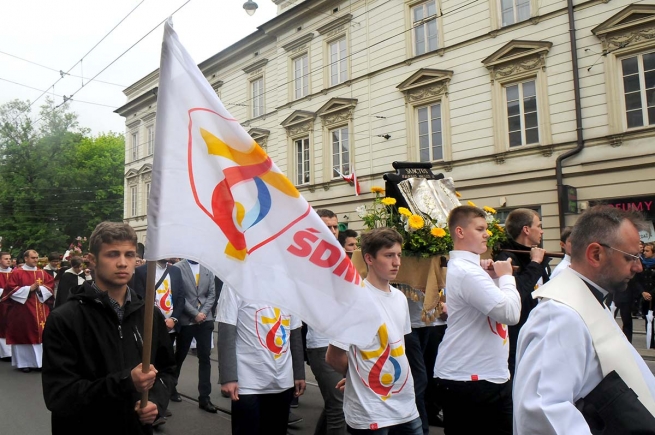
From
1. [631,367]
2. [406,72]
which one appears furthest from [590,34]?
[631,367]

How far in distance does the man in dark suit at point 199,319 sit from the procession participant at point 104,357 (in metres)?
3.88

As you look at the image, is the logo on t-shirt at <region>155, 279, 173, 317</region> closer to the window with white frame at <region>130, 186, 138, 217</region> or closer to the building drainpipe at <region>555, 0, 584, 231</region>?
the building drainpipe at <region>555, 0, 584, 231</region>

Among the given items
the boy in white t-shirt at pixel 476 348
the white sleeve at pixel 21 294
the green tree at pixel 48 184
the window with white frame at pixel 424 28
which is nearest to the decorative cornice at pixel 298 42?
the window with white frame at pixel 424 28

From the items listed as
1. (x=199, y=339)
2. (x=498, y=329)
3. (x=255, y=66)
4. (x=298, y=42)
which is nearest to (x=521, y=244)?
(x=498, y=329)

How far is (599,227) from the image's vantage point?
2162 millimetres

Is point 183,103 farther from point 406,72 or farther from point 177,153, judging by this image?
point 406,72

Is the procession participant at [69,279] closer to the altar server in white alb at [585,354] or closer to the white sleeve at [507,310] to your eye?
the white sleeve at [507,310]

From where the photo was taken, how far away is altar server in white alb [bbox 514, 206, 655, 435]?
5.94 ft

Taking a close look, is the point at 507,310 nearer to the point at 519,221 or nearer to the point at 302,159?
the point at 519,221

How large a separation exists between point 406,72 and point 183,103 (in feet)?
59.9

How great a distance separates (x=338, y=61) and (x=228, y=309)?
19833 mm

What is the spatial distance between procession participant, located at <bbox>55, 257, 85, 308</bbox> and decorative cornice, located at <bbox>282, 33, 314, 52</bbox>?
16747mm

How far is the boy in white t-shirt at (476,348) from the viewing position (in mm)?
3371

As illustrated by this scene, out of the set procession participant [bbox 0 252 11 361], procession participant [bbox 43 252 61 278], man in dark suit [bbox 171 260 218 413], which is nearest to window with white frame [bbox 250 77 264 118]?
procession participant [bbox 43 252 61 278]
